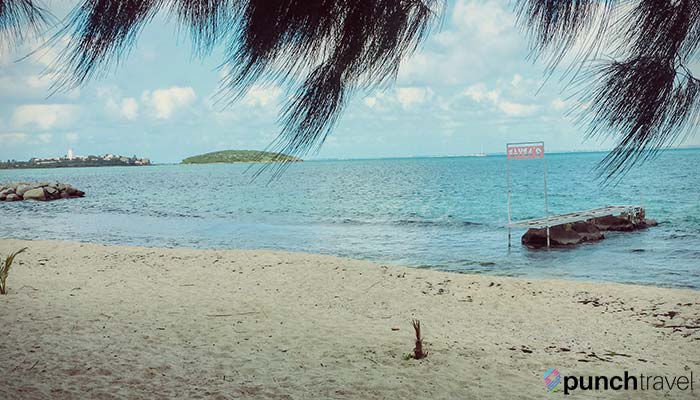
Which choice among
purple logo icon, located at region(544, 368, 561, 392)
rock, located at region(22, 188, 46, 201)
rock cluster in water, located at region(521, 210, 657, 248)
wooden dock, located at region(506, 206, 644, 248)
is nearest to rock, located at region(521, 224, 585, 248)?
rock cluster in water, located at region(521, 210, 657, 248)

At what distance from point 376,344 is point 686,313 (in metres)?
4.59

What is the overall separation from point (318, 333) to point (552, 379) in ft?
7.99

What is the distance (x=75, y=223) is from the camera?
77.5 feet

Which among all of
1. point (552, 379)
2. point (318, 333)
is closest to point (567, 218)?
point (318, 333)

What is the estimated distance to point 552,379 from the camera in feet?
15.2

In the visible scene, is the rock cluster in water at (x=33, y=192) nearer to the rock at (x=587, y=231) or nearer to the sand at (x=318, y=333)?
the sand at (x=318, y=333)

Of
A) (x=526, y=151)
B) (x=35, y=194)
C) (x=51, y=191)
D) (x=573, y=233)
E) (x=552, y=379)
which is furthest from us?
(x=51, y=191)

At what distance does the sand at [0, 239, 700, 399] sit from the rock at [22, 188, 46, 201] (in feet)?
97.1

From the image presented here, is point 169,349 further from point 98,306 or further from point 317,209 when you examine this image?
point 317,209

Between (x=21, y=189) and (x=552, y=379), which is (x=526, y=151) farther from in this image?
(x=21, y=189)

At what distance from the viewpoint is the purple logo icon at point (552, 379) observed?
4406mm

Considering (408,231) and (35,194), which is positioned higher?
(35,194)

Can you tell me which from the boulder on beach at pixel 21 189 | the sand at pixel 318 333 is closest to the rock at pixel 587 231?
the sand at pixel 318 333

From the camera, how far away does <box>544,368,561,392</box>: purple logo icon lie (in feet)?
14.5
